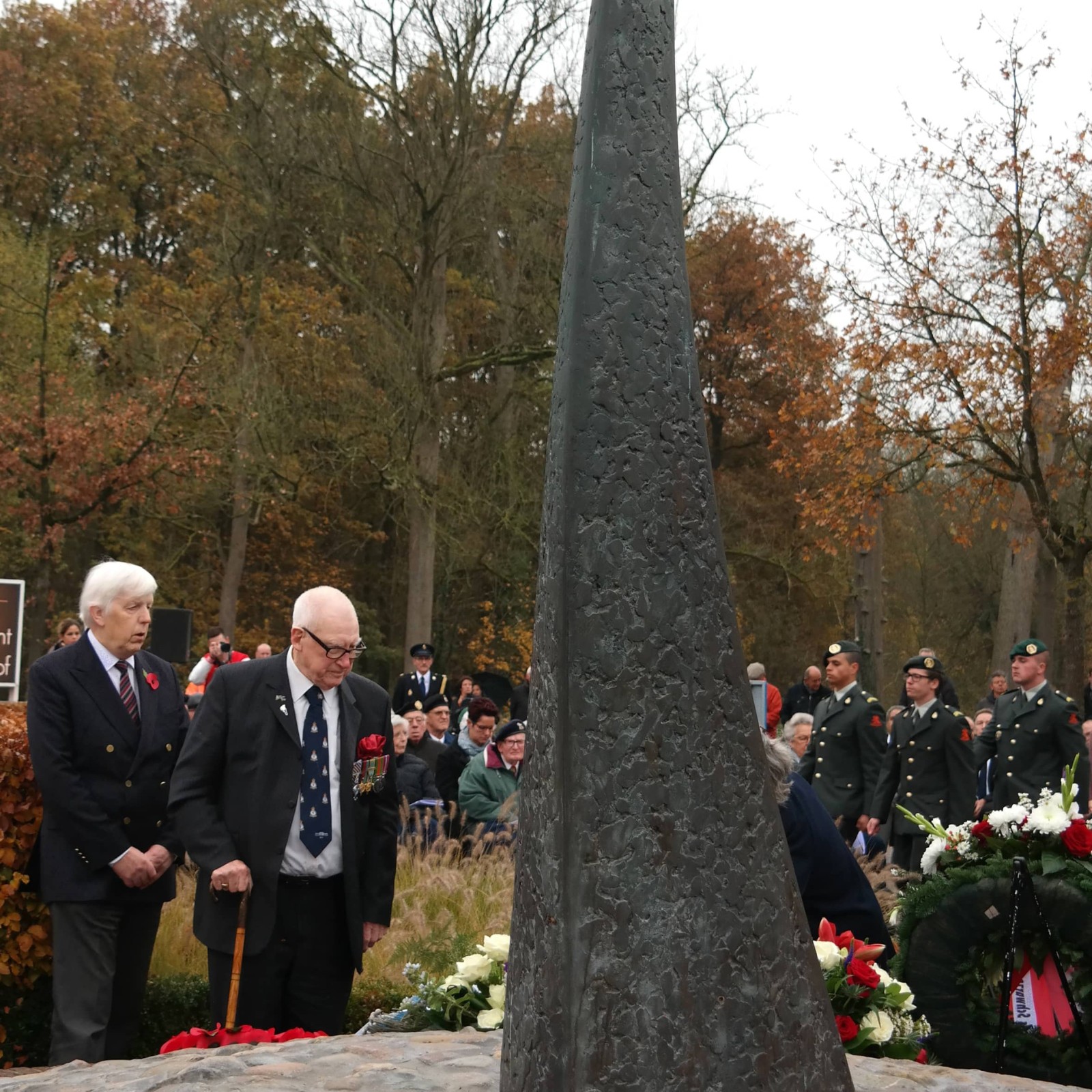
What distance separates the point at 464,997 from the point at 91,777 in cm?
167

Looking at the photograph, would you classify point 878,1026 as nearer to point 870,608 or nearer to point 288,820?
point 288,820

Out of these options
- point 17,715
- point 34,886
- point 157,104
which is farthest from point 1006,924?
point 157,104

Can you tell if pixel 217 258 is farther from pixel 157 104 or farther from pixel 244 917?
pixel 244 917

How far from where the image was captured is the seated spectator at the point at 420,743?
1075cm

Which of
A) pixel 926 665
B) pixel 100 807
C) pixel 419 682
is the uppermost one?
pixel 926 665

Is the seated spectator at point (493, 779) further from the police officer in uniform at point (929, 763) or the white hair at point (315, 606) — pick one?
the white hair at point (315, 606)

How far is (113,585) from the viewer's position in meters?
5.33

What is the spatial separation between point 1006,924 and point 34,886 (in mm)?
3623

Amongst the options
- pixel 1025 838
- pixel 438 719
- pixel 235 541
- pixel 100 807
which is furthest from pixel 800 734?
pixel 235 541

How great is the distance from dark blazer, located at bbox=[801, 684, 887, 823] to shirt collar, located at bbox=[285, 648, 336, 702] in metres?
6.59

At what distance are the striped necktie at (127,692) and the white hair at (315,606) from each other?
99cm

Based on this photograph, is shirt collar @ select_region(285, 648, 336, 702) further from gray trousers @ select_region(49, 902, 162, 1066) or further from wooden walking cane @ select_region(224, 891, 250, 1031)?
gray trousers @ select_region(49, 902, 162, 1066)

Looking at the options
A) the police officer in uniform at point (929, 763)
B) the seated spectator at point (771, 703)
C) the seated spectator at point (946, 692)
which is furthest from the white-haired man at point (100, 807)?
the seated spectator at point (771, 703)

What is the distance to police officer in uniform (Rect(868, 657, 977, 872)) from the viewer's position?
33.6 feet
